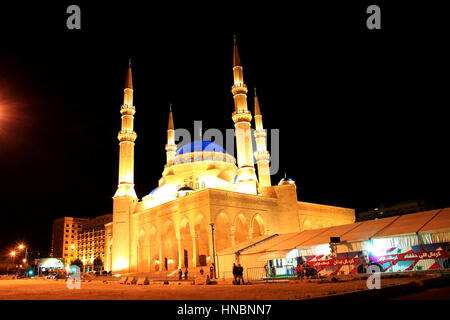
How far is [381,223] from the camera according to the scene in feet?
63.2

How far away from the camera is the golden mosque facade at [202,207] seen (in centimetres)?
3444

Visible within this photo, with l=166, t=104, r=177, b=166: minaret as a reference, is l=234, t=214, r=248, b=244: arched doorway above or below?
below

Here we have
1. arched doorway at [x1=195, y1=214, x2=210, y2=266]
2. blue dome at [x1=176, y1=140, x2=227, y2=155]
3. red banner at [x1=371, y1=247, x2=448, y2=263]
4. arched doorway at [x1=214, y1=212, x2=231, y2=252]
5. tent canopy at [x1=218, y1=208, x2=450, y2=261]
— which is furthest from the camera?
blue dome at [x1=176, y1=140, x2=227, y2=155]

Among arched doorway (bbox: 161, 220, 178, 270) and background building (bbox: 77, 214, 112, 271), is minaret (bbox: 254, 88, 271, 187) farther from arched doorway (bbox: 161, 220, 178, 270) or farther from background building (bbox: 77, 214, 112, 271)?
background building (bbox: 77, 214, 112, 271)

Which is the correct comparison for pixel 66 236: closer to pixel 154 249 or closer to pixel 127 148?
pixel 127 148

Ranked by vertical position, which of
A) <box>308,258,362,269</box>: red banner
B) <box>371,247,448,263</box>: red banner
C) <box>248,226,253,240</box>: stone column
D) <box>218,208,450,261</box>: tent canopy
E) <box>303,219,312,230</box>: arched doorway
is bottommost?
<box>308,258,362,269</box>: red banner

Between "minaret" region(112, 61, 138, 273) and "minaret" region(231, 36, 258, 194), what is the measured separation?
12.6m

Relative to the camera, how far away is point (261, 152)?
4781 cm

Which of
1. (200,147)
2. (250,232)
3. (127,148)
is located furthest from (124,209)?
(250,232)

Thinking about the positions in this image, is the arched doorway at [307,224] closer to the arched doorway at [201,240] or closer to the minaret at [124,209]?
the arched doorway at [201,240]

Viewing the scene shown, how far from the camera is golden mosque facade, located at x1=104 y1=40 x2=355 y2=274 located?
34.4m

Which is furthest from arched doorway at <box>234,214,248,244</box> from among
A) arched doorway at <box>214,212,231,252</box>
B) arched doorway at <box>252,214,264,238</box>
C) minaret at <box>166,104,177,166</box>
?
minaret at <box>166,104,177,166</box>
